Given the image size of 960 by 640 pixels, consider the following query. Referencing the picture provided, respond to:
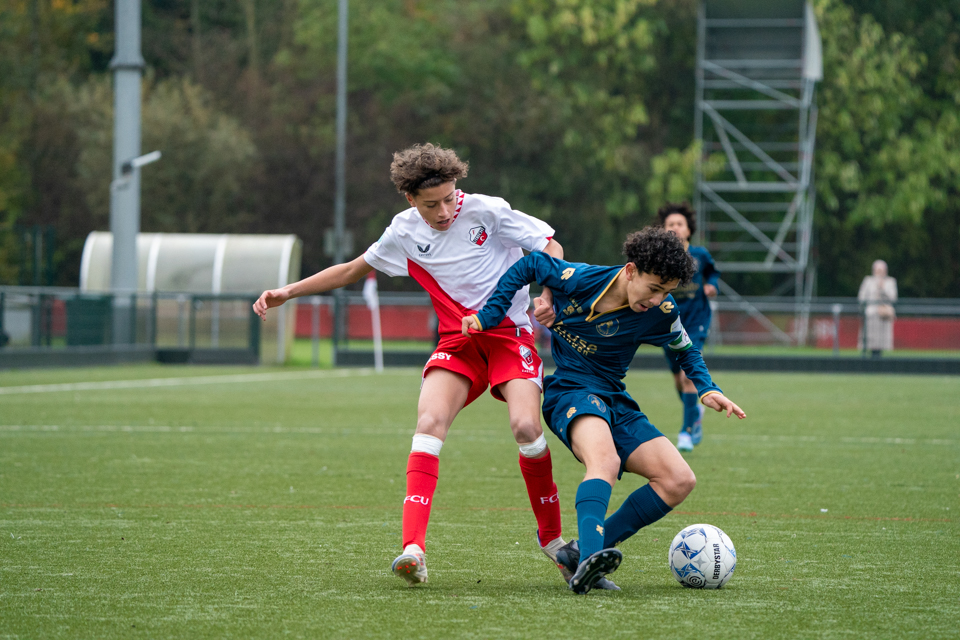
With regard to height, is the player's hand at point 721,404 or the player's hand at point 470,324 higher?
the player's hand at point 470,324

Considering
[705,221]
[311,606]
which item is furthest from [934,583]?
[705,221]

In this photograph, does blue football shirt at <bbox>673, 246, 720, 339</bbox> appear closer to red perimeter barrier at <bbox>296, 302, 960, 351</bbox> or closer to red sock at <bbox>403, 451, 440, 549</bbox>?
red sock at <bbox>403, 451, 440, 549</bbox>

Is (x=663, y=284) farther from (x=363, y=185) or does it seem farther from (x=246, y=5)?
(x=246, y=5)

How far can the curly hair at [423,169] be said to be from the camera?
4.76 meters

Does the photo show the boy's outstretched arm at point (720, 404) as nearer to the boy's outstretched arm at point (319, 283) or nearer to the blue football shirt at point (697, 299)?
the boy's outstretched arm at point (319, 283)

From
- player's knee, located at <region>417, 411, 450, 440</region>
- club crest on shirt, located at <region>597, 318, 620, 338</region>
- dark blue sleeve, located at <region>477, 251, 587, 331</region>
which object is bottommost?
player's knee, located at <region>417, 411, 450, 440</region>

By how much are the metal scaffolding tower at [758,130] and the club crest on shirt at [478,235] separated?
24.4m

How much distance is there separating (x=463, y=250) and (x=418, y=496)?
3.58ft

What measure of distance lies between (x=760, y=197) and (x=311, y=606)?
29249 mm

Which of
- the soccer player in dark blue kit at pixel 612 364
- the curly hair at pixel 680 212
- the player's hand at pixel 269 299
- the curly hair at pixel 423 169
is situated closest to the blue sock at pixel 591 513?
the soccer player in dark blue kit at pixel 612 364

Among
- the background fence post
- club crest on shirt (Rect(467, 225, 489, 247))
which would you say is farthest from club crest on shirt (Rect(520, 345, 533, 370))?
the background fence post

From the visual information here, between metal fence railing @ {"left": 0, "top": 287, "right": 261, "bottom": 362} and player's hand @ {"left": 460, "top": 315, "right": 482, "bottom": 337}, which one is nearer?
player's hand @ {"left": 460, "top": 315, "right": 482, "bottom": 337}

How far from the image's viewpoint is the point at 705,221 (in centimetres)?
3105

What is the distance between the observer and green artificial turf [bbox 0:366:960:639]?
4.01 metres
